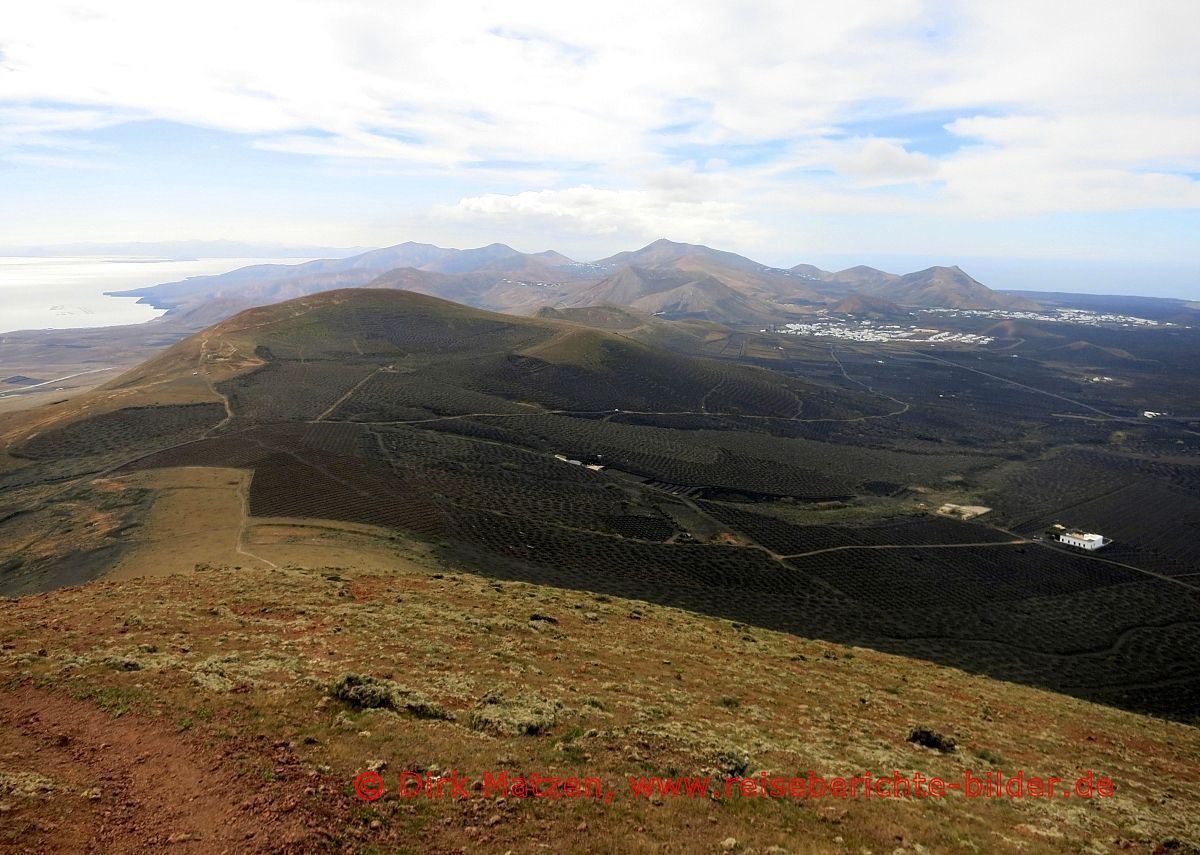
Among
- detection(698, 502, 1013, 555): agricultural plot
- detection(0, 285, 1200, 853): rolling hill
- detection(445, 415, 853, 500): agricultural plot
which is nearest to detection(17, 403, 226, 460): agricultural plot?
detection(0, 285, 1200, 853): rolling hill

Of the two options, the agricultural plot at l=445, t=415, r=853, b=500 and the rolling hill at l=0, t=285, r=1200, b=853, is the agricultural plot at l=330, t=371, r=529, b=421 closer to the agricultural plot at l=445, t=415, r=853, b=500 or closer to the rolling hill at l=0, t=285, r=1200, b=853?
the rolling hill at l=0, t=285, r=1200, b=853

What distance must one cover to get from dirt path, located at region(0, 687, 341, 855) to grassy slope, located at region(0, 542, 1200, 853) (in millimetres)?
121

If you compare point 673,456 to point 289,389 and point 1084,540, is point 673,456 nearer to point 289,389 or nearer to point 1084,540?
point 1084,540

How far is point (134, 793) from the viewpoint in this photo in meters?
10.4

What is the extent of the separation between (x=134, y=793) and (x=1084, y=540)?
6726cm

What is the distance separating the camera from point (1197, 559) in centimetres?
5166

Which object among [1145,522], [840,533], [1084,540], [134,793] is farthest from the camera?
[1145,522]

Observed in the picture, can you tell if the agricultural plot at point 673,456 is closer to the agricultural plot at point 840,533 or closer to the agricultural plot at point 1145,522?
the agricultural plot at point 840,533

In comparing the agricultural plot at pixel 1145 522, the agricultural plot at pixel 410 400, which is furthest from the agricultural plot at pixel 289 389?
the agricultural plot at pixel 1145 522

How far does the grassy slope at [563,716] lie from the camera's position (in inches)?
422

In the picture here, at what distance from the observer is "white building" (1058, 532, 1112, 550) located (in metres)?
53.3

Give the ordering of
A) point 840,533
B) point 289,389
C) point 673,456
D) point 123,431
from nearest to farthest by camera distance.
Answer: point 840,533 < point 123,431 < point 673,456 < point 289,389

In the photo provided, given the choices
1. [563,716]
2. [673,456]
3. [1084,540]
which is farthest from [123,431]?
[1084,540]

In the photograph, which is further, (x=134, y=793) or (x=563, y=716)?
(x=563, y=716)
